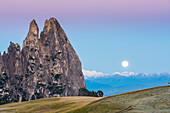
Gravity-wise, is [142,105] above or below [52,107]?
below

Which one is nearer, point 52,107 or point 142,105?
point 142,105

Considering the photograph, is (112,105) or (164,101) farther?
(112,105)

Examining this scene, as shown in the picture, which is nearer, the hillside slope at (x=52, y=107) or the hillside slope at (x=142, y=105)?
the hillside slope at (x=142, y=105)

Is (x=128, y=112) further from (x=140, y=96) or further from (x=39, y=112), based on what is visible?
(x=39, y=112)

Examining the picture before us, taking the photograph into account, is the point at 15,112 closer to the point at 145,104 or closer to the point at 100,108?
the point at 100,108

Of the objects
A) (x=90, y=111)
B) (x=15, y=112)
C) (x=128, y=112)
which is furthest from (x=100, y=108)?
(x=15, y=112)

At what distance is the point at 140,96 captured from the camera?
176 ft

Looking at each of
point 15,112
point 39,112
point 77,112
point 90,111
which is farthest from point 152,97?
point 15,112

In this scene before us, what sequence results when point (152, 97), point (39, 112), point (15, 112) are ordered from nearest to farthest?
point (152, 97), point (39, 112), point (15, 112)

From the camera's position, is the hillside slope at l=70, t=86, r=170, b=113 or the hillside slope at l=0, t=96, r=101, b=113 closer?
the hillside slope at l=70, t=86, r=170, b=113

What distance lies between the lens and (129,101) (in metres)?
50.7

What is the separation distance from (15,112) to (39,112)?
57.6 feet

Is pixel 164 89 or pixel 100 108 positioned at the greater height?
pixel 164 89

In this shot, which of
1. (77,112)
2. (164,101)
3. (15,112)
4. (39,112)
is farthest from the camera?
(15,112)
